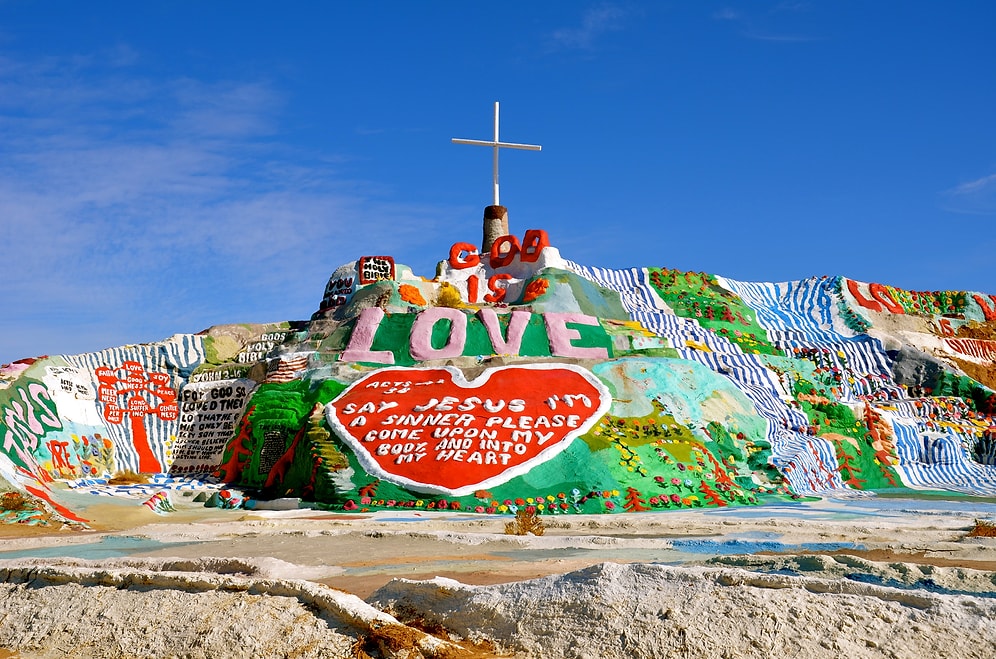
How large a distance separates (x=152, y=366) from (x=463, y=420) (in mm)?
9543

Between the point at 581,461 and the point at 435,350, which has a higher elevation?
the point at 435,350

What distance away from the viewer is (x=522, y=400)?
14.5 m

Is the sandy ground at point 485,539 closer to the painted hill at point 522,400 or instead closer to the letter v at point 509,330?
the painted hill at point 522,400

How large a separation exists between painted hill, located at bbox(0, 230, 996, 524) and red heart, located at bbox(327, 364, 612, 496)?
38mm

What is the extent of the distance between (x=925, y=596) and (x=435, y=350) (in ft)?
47.3

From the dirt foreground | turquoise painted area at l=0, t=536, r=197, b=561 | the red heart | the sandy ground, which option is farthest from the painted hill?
the dirt foreground

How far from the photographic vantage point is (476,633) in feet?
16.7

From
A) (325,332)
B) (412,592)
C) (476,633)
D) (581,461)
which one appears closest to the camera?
(476,633)

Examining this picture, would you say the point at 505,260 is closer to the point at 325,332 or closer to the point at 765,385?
the point at 325,332

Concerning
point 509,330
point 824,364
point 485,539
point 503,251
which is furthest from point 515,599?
point 503,251

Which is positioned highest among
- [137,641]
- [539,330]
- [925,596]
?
[539,330]

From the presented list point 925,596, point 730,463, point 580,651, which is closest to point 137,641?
point 580,651

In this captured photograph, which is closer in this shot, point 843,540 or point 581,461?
point 843,540

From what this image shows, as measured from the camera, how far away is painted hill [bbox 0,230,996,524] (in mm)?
13383
